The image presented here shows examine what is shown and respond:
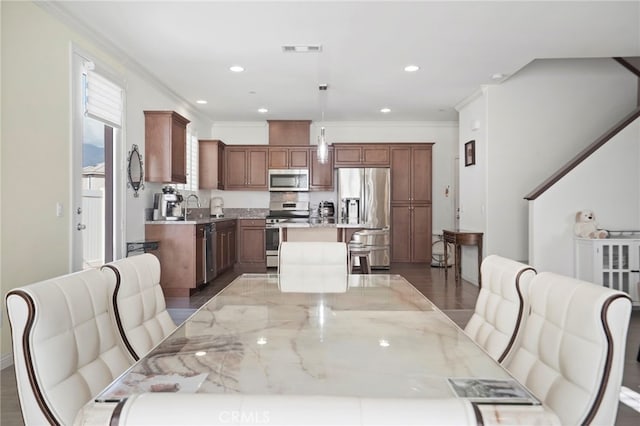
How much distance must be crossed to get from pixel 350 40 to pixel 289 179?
12.5 ft

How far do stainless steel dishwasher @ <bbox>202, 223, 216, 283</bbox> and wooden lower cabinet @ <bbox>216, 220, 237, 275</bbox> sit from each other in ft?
0.73

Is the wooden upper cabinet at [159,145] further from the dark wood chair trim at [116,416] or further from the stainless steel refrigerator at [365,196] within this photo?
the dark wood chair trim at [116,416]

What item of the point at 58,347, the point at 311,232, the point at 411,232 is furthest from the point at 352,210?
the point at 58,347

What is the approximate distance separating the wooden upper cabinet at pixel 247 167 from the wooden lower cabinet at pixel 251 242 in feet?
2.23

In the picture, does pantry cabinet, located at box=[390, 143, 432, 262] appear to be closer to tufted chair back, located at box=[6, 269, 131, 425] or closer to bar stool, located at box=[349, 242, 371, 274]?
bar stool, located at box=[349, 242, 371, 274]

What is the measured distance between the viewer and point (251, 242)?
7.36 metres

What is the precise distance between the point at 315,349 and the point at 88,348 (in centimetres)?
65

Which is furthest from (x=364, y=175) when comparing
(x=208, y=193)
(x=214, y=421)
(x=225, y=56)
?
(x=214, y=421)

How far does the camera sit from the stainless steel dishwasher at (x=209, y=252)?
532 centimetres

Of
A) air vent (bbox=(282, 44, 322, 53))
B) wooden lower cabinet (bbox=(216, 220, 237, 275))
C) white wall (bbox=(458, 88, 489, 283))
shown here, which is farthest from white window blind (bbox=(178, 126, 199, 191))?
white wall (bbox=(458, 88, 489, 283))

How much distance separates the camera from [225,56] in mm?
4301

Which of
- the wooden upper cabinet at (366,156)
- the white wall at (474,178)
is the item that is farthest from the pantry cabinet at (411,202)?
the white wall at (474,178)

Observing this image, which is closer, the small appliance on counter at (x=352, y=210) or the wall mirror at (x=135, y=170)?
the wall mirror at (x=135, y=170)

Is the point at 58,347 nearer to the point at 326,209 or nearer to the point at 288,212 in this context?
the point at 326,209
